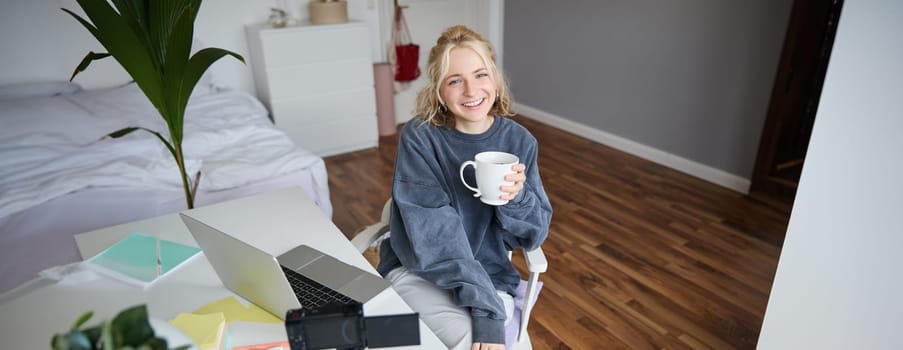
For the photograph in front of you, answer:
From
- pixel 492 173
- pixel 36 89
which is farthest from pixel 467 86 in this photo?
pixel 36 89

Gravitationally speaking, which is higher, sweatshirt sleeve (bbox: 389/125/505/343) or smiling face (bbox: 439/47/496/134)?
smiling face (bbox: 439/47/496/134)

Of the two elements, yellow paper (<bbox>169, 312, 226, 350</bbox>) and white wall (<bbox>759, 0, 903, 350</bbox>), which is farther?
white wall (<bbox>759, 0, 903, 350</bbox>)

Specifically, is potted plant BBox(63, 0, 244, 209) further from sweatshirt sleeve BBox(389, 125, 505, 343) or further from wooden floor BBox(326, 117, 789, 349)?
wooden floor BBox(326, 117, 789, 349)

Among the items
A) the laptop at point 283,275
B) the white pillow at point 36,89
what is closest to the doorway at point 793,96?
the laptop at point 283,275

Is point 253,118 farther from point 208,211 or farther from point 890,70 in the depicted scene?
point 890,70

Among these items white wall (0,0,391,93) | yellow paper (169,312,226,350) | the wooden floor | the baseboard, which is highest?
white wall (0,0,391,93)

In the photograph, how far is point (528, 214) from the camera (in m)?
1.31

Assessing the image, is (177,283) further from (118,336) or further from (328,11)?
(328,11)

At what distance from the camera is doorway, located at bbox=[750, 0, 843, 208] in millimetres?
2799

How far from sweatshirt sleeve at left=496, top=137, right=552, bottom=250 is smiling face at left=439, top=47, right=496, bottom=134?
0.19m

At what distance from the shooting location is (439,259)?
1.27 metres

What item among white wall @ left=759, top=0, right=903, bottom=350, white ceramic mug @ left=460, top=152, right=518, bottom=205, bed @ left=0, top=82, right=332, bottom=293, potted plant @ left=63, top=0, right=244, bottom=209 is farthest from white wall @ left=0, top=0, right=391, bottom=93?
white wall @ left=759, top=0, right=903, bottom=350

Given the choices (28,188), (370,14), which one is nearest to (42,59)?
(28,188)

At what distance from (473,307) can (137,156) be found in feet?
6.33
